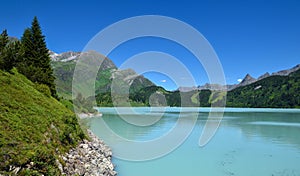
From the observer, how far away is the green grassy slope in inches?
377

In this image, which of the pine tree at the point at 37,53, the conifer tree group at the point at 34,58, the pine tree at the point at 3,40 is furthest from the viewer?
the pine tree at the point at 37,53

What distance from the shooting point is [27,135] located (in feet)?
39.5

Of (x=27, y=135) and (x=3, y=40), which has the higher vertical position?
(x=3, y=40)

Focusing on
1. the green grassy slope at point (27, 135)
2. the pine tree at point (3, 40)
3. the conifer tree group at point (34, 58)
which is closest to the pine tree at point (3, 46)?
the pine tree at point (3, 40)

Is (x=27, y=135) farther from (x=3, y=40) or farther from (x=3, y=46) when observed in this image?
(x=3, y=40)

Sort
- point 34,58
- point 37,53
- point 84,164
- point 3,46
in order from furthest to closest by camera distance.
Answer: point 37,53
point 34,58
point 3,46
point 84,164

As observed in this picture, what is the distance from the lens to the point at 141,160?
22.8 m

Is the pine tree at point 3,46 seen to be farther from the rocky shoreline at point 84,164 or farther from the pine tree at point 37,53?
the rocky shoreline at point 84,164

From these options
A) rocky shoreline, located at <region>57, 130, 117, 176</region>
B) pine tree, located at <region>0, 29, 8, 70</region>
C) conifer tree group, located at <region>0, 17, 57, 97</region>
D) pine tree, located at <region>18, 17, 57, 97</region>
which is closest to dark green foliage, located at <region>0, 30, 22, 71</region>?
pine tree, located at <region>0, 29, 8, 70</region>

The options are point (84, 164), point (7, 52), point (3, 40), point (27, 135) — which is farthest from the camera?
point (3, 40)

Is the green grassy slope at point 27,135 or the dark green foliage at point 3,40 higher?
the dark green foliage at point 3,40

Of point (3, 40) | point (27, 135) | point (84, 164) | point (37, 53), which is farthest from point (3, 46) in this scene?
point (84, 164)

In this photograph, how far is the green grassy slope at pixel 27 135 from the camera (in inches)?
377

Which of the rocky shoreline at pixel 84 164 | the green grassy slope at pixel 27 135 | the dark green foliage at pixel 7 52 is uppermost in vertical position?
the dark green foliage at pixel 7 52
